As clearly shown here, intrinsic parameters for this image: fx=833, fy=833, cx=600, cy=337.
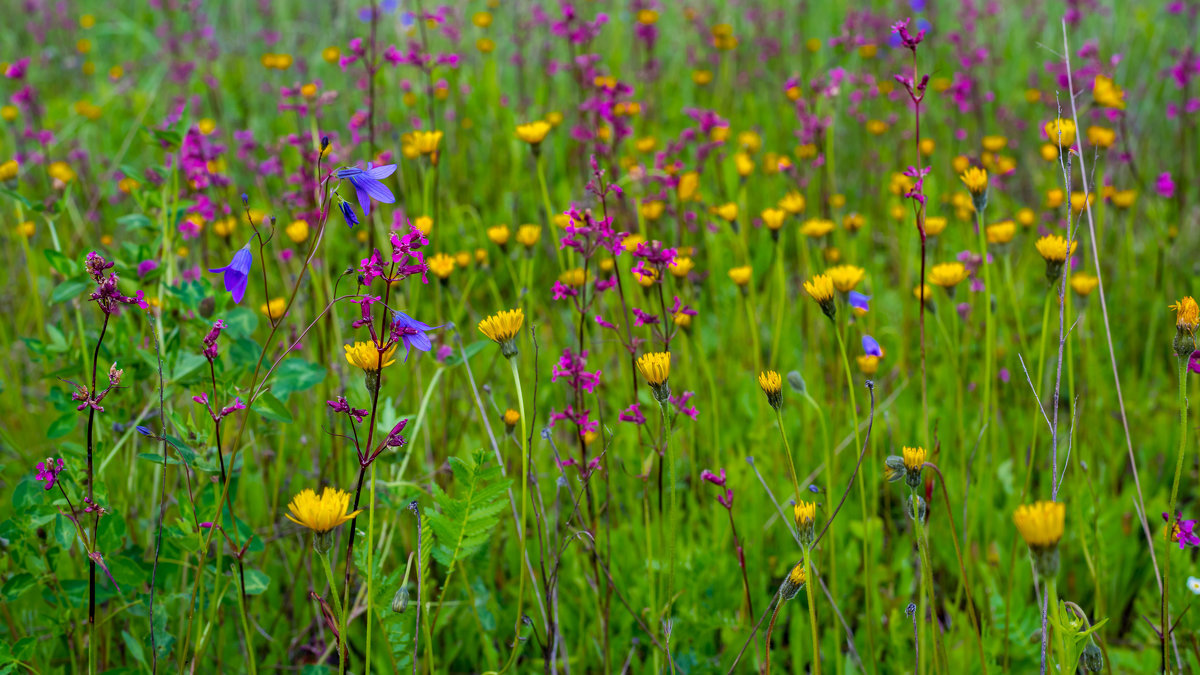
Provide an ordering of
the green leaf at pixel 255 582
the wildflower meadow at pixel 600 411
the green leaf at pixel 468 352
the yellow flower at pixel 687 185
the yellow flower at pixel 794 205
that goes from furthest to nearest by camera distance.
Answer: the yellow flower at pixel 687 185 → the yellow flower at pixel 794 205 → the green leaf at pixel 468 352 → the green leaf at pixel 255 582 → the wildflower meadow at pixel 600 411

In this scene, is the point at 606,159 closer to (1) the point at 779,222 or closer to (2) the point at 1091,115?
(1) the point at 779,222

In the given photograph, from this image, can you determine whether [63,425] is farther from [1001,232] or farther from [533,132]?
[1001,232]

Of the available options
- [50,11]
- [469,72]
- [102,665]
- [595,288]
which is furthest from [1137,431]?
[50,11]

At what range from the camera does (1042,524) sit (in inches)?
32.9

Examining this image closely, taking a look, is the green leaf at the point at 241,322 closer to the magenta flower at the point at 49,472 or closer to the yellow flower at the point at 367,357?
the magenta flower at the point at 49,472

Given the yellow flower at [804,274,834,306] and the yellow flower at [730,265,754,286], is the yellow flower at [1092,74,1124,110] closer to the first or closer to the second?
the yellow flower at [730,265,754,286]

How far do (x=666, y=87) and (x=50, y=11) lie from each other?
477cm

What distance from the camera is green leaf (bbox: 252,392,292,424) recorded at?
1.50m

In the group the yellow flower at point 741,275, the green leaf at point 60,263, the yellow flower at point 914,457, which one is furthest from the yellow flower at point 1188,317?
the green leaf at point 60,263

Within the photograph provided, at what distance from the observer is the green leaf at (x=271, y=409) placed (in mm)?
1499

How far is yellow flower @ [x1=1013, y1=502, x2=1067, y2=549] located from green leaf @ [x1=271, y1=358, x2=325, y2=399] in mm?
1291

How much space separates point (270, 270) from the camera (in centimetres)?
297

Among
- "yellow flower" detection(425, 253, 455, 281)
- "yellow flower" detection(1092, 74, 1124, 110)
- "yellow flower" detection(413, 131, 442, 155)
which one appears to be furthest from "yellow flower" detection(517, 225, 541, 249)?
"yellow flower" detection(1092, 74, 1124, 110)

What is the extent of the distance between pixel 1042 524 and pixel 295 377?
137cm
